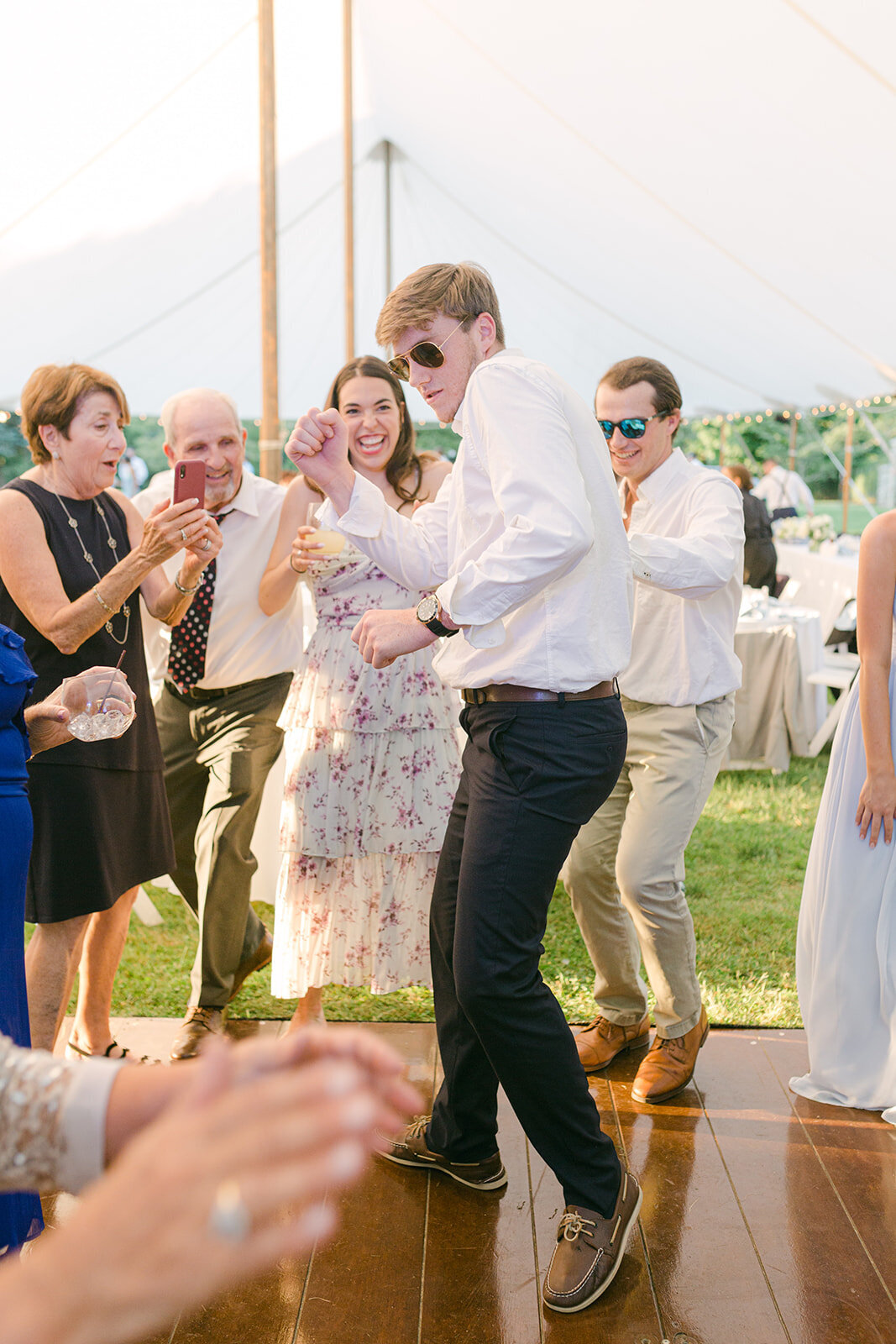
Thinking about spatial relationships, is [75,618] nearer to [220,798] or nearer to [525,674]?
[220,798]

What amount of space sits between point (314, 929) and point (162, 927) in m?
1.34

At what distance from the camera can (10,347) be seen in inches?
431

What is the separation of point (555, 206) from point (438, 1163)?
1030 centimetres

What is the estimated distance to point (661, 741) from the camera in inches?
105

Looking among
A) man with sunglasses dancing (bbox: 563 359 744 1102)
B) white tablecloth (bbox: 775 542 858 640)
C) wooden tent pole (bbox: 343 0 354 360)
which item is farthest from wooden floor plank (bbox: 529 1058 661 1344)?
wooden tent pole (bbox: 343 0 354 360)

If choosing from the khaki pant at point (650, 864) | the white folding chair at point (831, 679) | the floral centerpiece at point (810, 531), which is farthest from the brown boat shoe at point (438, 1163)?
the floral centerpiece at point (810, 531)

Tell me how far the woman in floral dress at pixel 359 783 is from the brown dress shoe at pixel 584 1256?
97 cm

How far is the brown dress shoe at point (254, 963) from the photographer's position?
10.3 ft

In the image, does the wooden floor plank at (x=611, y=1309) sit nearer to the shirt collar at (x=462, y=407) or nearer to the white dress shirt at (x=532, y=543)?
the white dress shirt at (x=532, y=543)

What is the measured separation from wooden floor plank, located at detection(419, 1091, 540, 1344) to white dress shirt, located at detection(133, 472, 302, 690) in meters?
1.40

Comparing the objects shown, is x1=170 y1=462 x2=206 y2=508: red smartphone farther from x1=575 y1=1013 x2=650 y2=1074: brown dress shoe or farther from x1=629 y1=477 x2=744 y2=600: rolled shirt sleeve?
x1=575 y1=1013 x2=650 y2=1074: brown dress shoe

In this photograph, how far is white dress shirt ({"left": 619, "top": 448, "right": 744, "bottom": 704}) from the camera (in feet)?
8.52

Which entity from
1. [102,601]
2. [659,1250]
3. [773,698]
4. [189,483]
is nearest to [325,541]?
[189,483]

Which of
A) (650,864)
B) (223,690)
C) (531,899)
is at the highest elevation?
(223,690)
